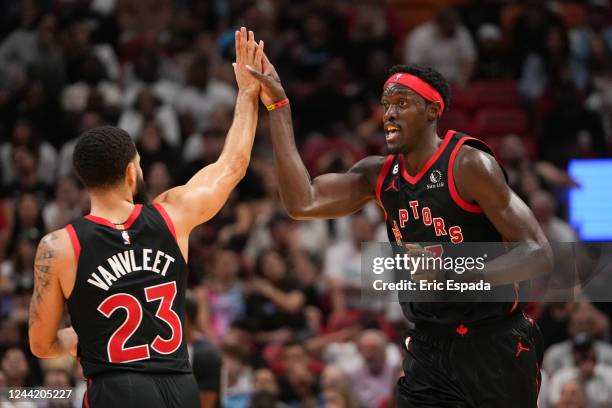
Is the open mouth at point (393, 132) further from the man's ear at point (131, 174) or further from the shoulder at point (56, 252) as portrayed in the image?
the shoulder at point (56, 252)

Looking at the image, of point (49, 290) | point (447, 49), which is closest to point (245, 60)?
point (49, 290)

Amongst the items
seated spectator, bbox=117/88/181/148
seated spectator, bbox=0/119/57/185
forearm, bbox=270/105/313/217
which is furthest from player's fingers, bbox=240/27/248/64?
seated spectator, bbox=0/119/57/185

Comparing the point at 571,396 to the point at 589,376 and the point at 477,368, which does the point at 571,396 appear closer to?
the point at 589,376

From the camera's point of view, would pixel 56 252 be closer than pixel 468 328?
Yes

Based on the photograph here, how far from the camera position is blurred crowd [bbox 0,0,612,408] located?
1134cm

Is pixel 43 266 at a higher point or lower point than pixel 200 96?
lower

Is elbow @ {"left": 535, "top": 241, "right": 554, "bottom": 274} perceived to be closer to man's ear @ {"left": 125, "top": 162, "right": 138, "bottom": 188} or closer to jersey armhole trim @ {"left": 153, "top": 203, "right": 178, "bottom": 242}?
jersey armhole trim @ {"left": 153, "top": 203, "right": 178, "bottom": 242}

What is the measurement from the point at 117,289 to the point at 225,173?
3.17 feet

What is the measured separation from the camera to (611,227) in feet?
36.7

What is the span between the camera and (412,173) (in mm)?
6059

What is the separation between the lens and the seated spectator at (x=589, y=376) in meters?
10.6

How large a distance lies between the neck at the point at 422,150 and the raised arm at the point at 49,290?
1.99 meters

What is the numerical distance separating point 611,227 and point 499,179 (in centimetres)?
594

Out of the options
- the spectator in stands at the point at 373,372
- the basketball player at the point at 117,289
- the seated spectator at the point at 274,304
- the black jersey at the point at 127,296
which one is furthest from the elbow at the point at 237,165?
the seated spectator at the point at 274,304
